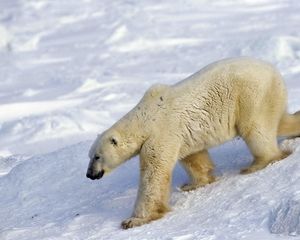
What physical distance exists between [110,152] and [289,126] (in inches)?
57.8

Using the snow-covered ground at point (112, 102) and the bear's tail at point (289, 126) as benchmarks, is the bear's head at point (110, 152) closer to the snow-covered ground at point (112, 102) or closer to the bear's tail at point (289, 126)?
the snow-covered ground at point (112, 102)

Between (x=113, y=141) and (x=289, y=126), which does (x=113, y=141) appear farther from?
(x=289, y=126)

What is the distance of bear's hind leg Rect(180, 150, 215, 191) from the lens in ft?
18.5

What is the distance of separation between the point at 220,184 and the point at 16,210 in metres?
2.17

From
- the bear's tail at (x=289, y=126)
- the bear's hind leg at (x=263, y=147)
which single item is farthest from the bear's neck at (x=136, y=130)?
the bear's tail at (x=289, y=126)

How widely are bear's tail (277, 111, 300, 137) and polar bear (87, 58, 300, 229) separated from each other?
0.18m

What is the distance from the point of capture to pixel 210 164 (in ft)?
18.8

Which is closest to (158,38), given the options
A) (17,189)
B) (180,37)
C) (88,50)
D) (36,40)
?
(180,37)

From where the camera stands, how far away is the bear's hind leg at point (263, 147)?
5414 mm

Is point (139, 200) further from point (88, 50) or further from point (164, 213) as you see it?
point (88, 50)

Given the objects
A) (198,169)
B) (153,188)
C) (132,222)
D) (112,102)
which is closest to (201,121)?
(198,169)

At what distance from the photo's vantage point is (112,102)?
523 inches

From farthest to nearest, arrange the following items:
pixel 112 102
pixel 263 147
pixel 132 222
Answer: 1. pixel 112 102
2. pixel 263 147
3. pixel 132 222

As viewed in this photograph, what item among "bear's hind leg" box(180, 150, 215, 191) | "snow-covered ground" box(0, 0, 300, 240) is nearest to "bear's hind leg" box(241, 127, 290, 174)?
"snow-covered ground" box(0, 0, 300, 240)
